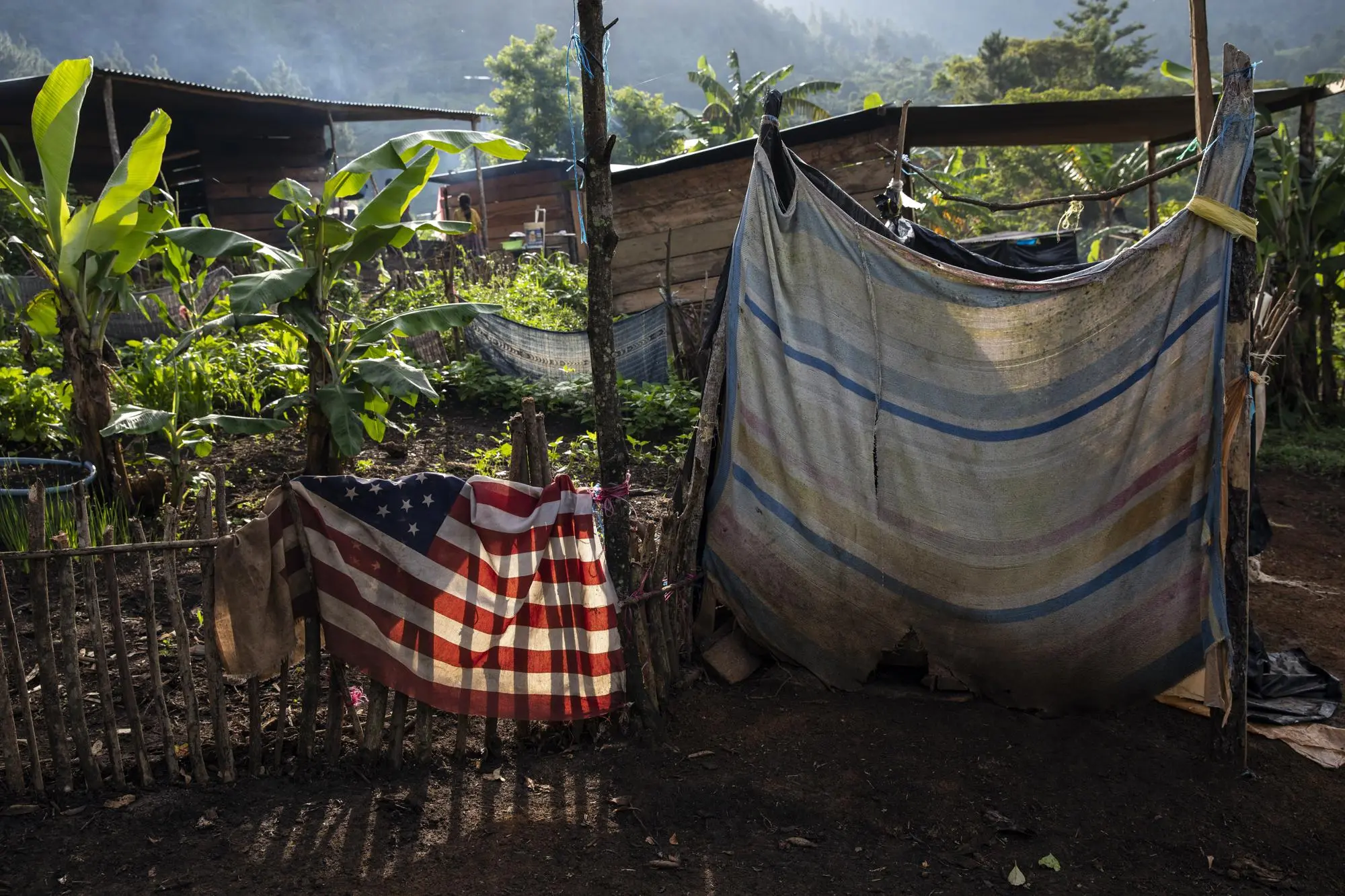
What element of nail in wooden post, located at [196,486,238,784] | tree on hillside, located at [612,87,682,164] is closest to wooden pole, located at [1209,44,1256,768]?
nail in wooden post, located at [196,486,238,784]

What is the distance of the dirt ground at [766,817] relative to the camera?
2762mm

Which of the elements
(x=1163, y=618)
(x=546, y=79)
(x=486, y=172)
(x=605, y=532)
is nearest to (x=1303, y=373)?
(x=1163, y=618)

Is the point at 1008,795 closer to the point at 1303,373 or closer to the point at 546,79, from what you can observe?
the point at 1303,373

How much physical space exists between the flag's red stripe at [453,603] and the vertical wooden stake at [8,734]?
2.99ft

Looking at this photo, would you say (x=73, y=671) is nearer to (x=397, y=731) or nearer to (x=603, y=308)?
(x=397, y=731)

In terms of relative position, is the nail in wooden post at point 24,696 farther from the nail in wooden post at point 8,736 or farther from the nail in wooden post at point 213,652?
the nail in wooden post at point 213,652

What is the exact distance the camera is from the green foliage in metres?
7.35

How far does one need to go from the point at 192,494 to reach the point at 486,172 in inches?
841

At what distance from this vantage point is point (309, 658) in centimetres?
313

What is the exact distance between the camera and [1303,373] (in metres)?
8.80

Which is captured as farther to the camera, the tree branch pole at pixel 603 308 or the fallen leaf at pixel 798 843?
the tree branch pole at pixel 603 308

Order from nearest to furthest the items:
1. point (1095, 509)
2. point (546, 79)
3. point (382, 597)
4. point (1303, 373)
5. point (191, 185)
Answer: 1. point (382, 597)
2. point (1095, 509)
3. point (1303, 373)
4. point (191, 185)
5. point (546, 79)

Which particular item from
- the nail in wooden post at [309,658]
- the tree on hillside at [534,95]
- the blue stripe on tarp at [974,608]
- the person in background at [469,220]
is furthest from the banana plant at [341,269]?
the tree on hillside at [534,95]

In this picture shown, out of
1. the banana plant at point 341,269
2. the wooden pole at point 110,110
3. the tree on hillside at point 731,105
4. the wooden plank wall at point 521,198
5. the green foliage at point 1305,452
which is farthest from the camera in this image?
the tree on hillside at point 731,105
